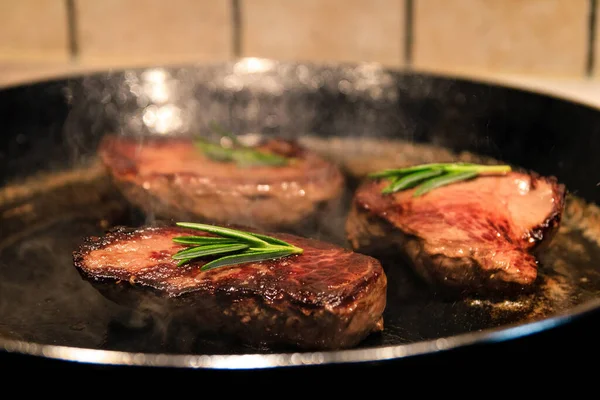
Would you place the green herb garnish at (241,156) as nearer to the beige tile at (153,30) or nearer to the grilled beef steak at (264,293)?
the grilled beef steak at (264,293)

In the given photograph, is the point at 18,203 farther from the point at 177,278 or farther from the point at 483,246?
the point at 483,246

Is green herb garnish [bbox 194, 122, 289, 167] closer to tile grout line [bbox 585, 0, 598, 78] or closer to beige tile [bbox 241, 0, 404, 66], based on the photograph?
beige tile [bbox 241, 0, 404, 66]

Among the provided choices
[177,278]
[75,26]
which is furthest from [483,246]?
[75,26]

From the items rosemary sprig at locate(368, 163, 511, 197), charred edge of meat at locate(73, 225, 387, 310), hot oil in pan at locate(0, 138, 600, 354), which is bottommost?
hot oil in pan at locate(0, 138, 600, 354)

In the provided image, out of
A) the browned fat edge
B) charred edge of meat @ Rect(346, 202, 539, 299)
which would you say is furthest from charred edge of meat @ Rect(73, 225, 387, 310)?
charred edge of meat @ Rect(346, 202, 539, 299)

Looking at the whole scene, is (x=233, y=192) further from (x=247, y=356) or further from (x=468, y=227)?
(x=247, y=356)
